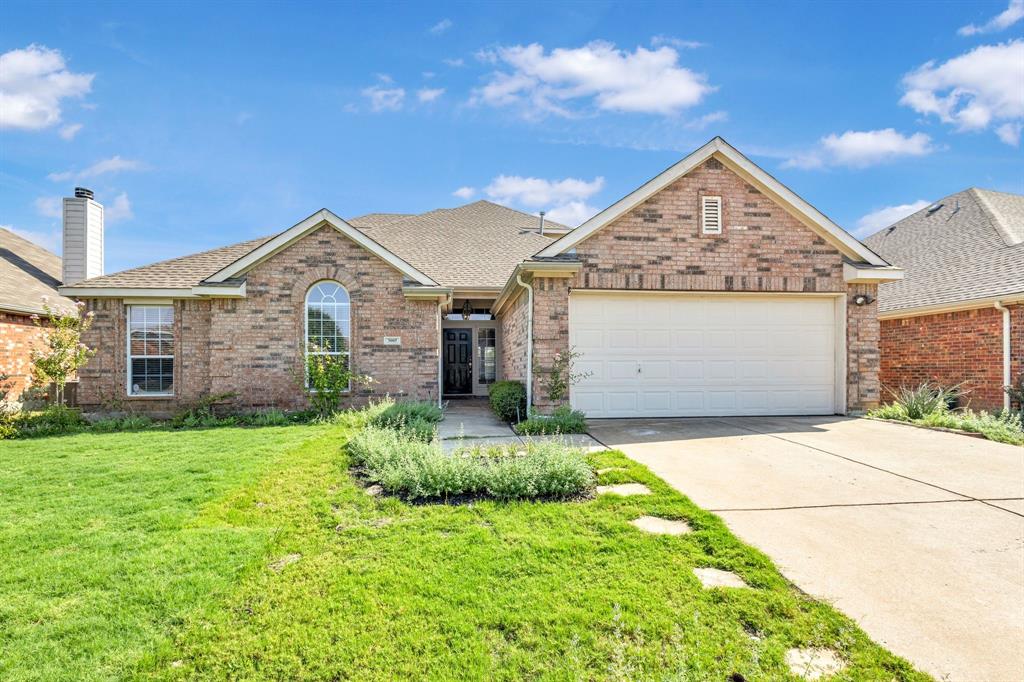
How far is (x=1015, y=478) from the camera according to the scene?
218 inches

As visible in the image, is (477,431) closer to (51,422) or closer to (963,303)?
(51,422)

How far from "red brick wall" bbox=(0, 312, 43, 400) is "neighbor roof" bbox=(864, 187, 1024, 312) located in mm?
23650

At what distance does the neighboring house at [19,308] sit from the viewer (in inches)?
527

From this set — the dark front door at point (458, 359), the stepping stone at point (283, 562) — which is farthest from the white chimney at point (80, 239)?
the stepping stone at point (283, 562)

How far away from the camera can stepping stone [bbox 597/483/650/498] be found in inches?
197

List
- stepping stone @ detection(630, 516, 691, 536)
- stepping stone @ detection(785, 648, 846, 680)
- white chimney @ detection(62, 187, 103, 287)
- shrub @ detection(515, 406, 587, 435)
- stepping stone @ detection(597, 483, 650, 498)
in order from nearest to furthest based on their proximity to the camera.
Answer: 1. stepping stone @ detection(785, 648, 846, 680)
2. stepping stone @ detection(630, 516, 691, 536)
3. stepping stone @ detection(597, 483, 650, 498)
4. shrub @ detection(515, 406, 587, 435)
5. white chimney @ detection(62, 187, 103, 287)

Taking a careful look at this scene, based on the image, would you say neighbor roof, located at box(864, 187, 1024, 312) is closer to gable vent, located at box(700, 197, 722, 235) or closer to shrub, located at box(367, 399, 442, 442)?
gable vent, located at box(700, 197, 722, 235)

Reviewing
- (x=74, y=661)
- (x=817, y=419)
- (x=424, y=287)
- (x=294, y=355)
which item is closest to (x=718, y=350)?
(x=817, y=419)

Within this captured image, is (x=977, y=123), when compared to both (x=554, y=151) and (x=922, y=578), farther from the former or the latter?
(x=922, y=578)

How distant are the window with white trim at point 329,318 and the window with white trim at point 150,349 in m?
3.55

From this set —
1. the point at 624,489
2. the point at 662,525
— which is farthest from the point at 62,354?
the point at 662,525

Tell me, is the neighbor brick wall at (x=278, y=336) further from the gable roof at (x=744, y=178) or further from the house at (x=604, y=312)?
the gable roof at (x=744, y=178)

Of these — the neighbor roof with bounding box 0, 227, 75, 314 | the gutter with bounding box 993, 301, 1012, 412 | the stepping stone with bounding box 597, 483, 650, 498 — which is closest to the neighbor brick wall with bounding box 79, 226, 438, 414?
the neighbor roof with bounding box 0, 227, 75, 314

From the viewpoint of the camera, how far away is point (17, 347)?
544 inches
